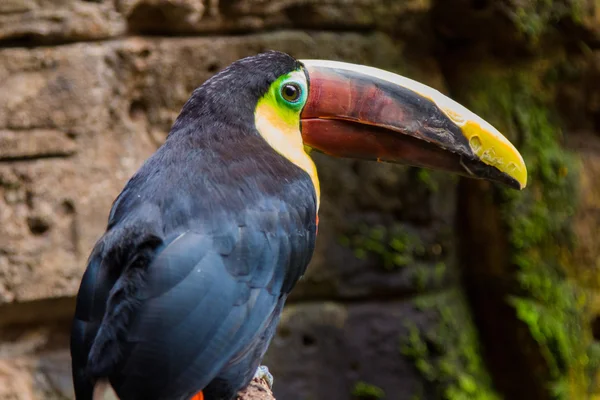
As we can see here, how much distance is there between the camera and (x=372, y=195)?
3.45m

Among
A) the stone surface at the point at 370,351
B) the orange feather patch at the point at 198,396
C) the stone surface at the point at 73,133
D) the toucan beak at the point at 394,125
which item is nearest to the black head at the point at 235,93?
the toucan beak at the point at 394,125

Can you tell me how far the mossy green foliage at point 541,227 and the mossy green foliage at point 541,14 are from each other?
241mm

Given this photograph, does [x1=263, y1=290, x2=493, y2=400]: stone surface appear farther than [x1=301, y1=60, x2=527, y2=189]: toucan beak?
Yes

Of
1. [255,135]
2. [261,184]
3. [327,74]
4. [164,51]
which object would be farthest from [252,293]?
[164,51]

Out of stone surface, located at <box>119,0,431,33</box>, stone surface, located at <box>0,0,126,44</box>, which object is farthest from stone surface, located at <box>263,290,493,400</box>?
stone surface, located at <box>0,0,126,44</box>

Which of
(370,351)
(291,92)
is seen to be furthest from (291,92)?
(370,351)

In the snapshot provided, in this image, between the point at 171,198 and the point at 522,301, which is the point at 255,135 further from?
the point at 522,301

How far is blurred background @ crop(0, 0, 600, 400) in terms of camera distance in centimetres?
286

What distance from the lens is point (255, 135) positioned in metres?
1.87

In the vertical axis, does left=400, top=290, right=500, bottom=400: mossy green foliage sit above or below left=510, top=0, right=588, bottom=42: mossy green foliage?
below

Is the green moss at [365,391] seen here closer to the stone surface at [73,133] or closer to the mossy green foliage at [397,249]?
the mossy green foliage at [397,249]

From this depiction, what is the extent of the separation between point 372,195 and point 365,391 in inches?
32.7

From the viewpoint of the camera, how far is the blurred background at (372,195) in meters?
2.86

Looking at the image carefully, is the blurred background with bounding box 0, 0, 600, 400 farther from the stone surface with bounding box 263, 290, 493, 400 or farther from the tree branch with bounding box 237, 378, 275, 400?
the tree branch with bounding box 237, 378, 275, 400
